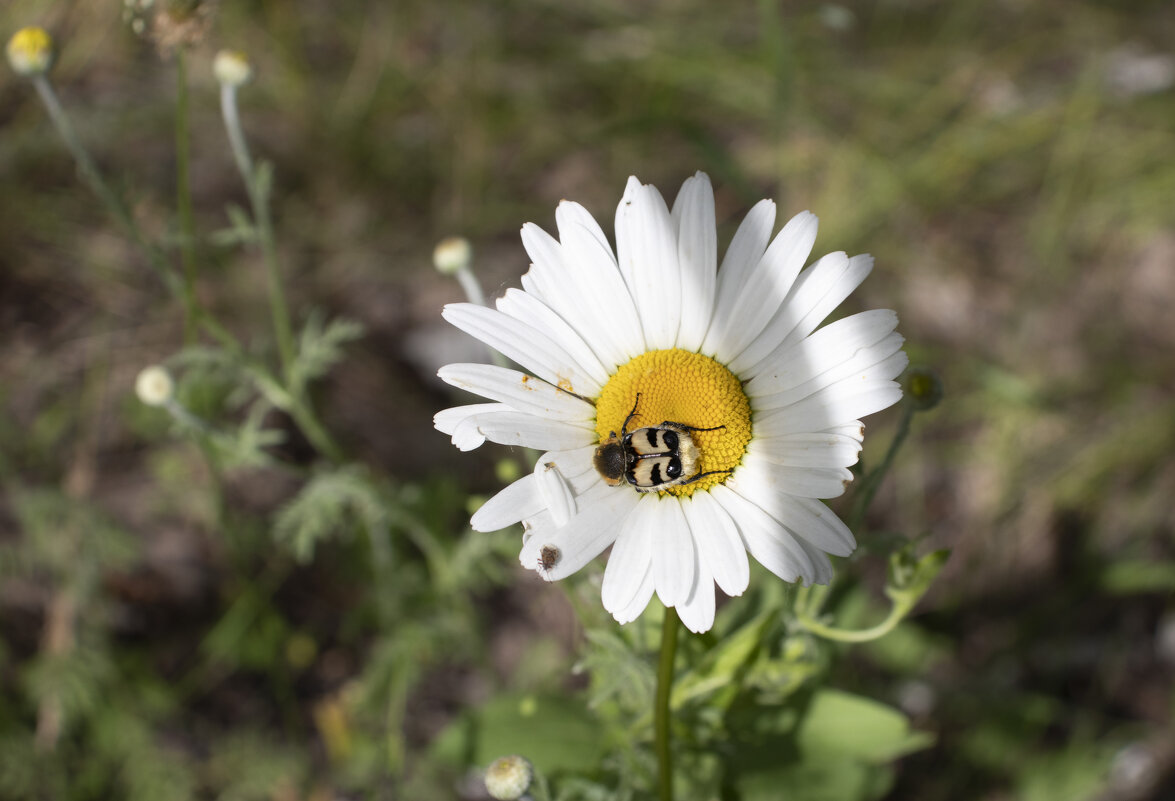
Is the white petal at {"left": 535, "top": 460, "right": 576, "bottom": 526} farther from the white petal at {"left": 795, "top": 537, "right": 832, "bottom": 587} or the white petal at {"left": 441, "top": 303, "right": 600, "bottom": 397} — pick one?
the white petal at {"left": 795, "top": 537, "right": 832, "bottom": 587}

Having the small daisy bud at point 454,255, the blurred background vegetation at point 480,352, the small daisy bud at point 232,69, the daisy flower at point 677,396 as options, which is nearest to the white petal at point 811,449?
the daisy flower at point 677,396

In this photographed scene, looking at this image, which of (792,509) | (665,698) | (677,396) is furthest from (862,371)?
(665,698)

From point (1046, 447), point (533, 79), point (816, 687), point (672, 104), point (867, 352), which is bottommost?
point (816, 687)

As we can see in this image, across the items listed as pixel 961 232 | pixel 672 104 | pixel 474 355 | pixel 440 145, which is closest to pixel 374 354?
pixel 474 355

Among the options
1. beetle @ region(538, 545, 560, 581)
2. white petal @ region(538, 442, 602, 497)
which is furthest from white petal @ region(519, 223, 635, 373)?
beetle @ region(538, 545, 560, 581)

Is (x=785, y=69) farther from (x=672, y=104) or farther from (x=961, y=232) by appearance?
(x=961, y=232)

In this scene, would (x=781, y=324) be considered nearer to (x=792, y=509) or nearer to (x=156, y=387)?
(x=792, y=509)
